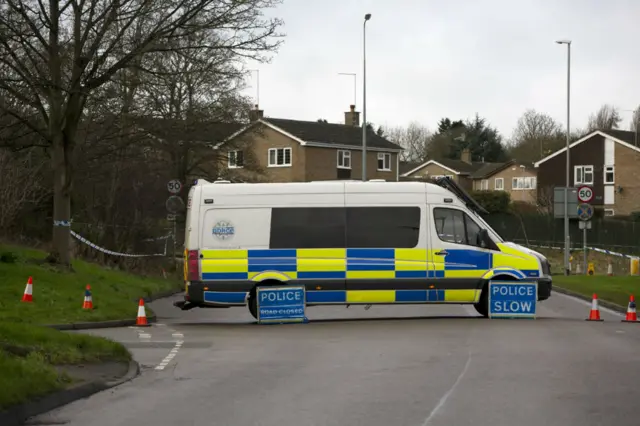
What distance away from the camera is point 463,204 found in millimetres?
20000

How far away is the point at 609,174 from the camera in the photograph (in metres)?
74.1

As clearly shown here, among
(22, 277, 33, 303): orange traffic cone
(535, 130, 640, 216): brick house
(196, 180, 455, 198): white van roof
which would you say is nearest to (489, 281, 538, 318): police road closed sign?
(196, 180, 455, 198): white van roof

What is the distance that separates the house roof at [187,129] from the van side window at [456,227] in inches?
424

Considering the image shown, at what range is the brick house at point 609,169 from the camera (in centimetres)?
7238

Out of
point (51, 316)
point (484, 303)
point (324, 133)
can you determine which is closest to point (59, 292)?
point (51, 316)

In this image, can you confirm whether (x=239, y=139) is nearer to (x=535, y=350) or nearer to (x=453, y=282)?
(x=453, y=282)

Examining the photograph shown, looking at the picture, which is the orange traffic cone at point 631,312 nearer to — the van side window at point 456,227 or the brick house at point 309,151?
the van side window at point 456,227

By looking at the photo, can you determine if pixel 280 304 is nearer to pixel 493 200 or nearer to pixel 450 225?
pixel 450 225

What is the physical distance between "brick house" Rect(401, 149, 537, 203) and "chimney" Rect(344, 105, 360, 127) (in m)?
8.69

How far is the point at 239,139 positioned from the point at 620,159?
1391 inches

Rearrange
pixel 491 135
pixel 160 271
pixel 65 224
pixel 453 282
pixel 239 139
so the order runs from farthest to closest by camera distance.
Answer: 1. pixel 491 135
2. pixel 239 139
3. pixel 160 271
4. pixel 65 224
5. pixel 453 282

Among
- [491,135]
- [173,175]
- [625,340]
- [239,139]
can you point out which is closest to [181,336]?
[625,340]

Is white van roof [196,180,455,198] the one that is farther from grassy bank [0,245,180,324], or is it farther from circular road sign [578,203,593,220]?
circular road sign [578,203,593,220]

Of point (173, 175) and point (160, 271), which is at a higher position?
point (173, 175)
